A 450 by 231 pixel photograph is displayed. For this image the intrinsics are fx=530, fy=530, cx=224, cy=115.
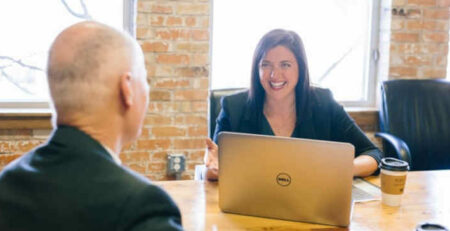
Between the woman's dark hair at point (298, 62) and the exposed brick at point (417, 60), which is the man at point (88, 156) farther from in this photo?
the exposed brick at point (417, 60)

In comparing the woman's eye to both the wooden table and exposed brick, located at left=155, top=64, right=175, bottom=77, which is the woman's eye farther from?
exposed brick, located at left=155, top=64, right=175, bottom=77

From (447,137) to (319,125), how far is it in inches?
43.6

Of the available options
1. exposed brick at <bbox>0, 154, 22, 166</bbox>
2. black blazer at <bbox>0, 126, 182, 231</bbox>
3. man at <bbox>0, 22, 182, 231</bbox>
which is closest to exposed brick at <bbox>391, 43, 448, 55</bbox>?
exposed brick at <bbox>0, 154, 22, 166</bbox>

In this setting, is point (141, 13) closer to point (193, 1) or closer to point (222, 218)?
point (193, 1)

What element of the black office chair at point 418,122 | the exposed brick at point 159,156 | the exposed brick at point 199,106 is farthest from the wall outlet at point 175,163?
the black office chair at point 418,122

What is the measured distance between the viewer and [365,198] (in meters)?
1.67

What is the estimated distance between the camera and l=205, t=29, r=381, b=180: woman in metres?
2.21

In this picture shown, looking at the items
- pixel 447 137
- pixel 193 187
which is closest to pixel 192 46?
pixel 193 187

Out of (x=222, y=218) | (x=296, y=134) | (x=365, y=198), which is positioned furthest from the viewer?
(x=296, y=134)

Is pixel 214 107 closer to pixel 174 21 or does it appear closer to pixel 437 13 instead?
pixel 174 21

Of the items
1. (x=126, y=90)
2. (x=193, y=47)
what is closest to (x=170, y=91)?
(x=193, y=47)

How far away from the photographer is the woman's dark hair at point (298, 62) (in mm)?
2213

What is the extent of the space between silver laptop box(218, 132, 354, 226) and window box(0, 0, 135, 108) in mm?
1686

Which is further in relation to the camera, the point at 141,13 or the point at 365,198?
the point at 141,13
